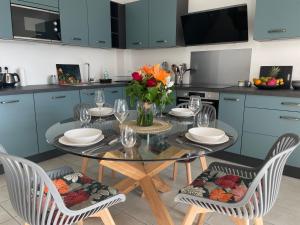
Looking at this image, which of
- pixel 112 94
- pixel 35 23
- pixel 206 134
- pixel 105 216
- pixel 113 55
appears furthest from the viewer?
pixel 113 55

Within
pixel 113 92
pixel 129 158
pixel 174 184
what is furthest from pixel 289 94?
pixel 113 92

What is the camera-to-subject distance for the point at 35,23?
283 centimetres

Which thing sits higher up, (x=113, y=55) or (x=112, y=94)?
(x=113, y=55)

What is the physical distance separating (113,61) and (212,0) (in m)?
2.01

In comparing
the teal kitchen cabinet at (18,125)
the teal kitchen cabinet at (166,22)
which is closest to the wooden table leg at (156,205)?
the teal kitchen cabinet at (18,125)

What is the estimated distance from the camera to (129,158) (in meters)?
1.13

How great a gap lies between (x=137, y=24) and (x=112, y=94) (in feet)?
4.14

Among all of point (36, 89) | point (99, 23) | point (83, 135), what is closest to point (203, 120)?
point (83, 135)

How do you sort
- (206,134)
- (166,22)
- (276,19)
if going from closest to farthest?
1. (206,134)
2. (276,19)
3. (166,22)

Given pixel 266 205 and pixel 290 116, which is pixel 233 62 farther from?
pixel 266 205

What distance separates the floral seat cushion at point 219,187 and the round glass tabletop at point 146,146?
0.83ft

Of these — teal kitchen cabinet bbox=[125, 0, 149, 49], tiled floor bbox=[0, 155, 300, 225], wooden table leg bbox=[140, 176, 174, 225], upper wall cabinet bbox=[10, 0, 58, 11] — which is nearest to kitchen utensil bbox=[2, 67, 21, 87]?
upper wall cabinet bbox=[10, 0, 58, 11]

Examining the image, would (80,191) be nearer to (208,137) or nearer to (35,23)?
(208,137)

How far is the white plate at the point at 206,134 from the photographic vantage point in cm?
130
